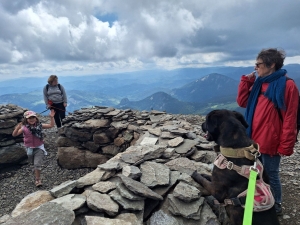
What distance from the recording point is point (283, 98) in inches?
144

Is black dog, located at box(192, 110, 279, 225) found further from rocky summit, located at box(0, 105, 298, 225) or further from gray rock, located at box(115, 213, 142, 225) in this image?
gray rock, located at box(115, 213, 142, 225)

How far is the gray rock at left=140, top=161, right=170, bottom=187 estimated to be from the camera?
14.4 ft

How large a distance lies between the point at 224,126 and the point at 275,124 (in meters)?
0.92

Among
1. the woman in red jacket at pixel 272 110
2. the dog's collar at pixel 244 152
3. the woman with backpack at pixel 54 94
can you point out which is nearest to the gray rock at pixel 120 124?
the woman with backpack at pixel 54 94

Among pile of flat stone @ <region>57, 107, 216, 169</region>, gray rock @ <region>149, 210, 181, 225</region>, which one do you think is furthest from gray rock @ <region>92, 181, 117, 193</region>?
pile of flat stone @ <region>57, 107, 216, 169</region>

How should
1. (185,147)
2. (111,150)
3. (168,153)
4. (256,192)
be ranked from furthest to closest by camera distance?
1. (111,150)
2. (185,147)
3. (168,153)
4. (256,192)

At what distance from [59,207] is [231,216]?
2.72 metres

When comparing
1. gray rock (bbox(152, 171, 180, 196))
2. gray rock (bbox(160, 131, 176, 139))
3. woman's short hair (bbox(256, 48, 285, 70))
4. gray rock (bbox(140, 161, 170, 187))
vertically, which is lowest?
gray rock (bbox(152, 171, 180, 196))

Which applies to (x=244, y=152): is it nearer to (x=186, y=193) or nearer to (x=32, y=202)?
(x=186, y=193)

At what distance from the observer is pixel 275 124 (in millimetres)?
3865

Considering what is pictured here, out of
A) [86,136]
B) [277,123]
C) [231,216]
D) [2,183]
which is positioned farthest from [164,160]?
[2,183]

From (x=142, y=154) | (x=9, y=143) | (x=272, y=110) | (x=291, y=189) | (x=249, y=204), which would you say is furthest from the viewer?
(x=9, y=143)

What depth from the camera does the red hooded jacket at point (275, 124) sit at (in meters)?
3.65

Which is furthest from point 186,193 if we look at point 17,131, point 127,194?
point 17,131
